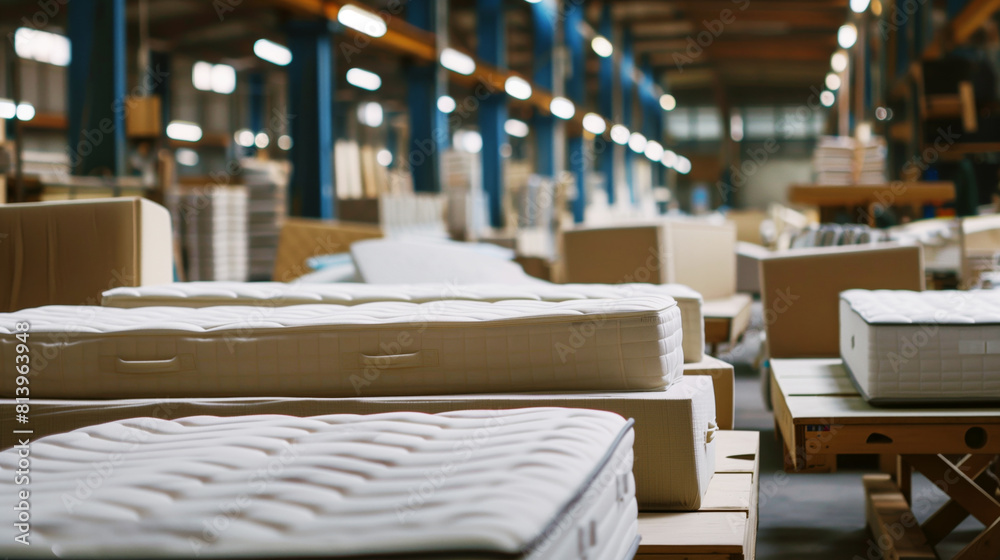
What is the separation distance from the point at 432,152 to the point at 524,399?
28.9 feet

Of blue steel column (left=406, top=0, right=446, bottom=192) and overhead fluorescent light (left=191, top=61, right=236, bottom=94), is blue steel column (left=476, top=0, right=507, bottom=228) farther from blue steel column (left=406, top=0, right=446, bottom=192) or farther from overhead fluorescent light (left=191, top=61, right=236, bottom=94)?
overhead fluorescent light (left=191, top=61, right=236, bottom=94)

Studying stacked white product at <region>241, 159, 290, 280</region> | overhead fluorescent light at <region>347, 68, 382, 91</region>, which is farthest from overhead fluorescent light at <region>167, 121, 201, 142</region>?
stacked white product at <region>241, 159, 290, 280</region>

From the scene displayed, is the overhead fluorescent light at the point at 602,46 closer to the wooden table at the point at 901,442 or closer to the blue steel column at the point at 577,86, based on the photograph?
the blue steel column at the point at 577,86

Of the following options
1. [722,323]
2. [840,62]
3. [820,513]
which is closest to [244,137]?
[840,62]

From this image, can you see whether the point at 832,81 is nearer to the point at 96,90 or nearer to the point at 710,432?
the point at 96,90

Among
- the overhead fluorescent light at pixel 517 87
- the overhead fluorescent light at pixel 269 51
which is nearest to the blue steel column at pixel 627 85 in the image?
the overhead fluorescent light at pixel 517 87

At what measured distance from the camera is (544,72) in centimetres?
1508

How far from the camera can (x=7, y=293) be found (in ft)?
8.86

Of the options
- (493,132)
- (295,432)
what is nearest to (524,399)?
(295,432)

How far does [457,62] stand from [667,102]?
20.5 metres

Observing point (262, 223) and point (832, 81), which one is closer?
point (262, 223)

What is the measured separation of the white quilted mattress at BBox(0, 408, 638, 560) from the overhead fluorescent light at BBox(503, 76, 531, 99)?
11.6m

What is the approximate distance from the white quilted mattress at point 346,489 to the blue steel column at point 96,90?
5.22 m

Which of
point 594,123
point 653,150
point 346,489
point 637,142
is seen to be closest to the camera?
point 346,489
